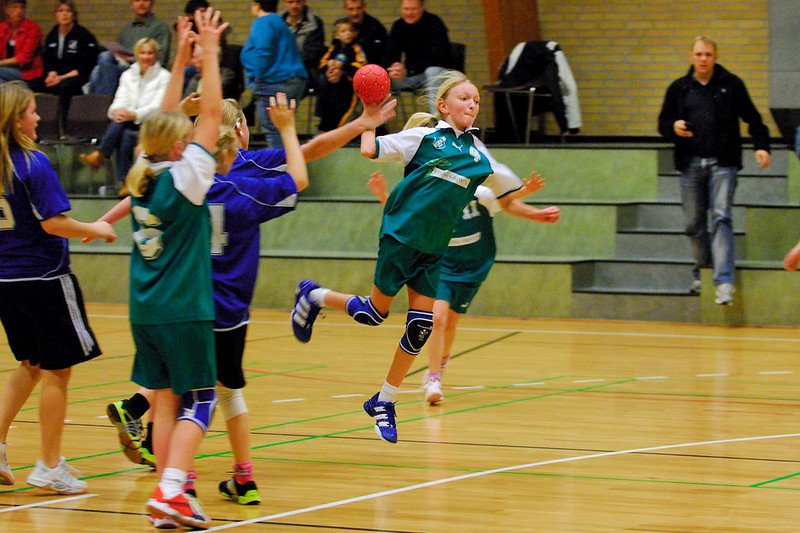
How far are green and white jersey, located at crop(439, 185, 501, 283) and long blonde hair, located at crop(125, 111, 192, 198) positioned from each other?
10.1ft

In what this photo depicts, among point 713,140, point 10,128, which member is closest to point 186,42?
point 10,128

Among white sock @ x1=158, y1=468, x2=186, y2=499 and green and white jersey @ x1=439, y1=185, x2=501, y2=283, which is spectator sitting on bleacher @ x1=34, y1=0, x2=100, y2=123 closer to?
green and white jersey @ x1=439, y1=185, x2=501, y2=283

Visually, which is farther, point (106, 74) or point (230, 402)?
point (106, 74)

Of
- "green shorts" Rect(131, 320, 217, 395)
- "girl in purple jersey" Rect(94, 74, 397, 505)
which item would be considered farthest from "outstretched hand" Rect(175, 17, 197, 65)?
"green shorts" Rect(131, 320, 217, 395)

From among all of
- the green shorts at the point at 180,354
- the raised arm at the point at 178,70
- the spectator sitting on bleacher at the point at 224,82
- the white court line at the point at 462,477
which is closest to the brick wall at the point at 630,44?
the spectator sitting on bleacher at the point at 224,82

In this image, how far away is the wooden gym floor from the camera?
432cm

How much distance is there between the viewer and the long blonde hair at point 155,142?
4086 mm

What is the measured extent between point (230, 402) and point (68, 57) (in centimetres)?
1001

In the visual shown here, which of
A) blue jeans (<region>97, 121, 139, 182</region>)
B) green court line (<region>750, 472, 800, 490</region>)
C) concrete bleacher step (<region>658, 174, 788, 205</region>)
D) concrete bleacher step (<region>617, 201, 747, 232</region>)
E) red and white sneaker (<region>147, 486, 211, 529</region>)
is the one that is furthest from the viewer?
blue jeans (<region>97, 121, 139, 182</region>)

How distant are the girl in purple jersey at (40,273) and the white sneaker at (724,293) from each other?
6.43 m

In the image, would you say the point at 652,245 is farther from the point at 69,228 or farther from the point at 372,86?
the point at 69,228

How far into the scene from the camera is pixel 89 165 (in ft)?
45.1

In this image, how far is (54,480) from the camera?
4.62 m

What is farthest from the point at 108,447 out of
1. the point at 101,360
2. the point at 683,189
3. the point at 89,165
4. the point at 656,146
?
the point at 89,165
